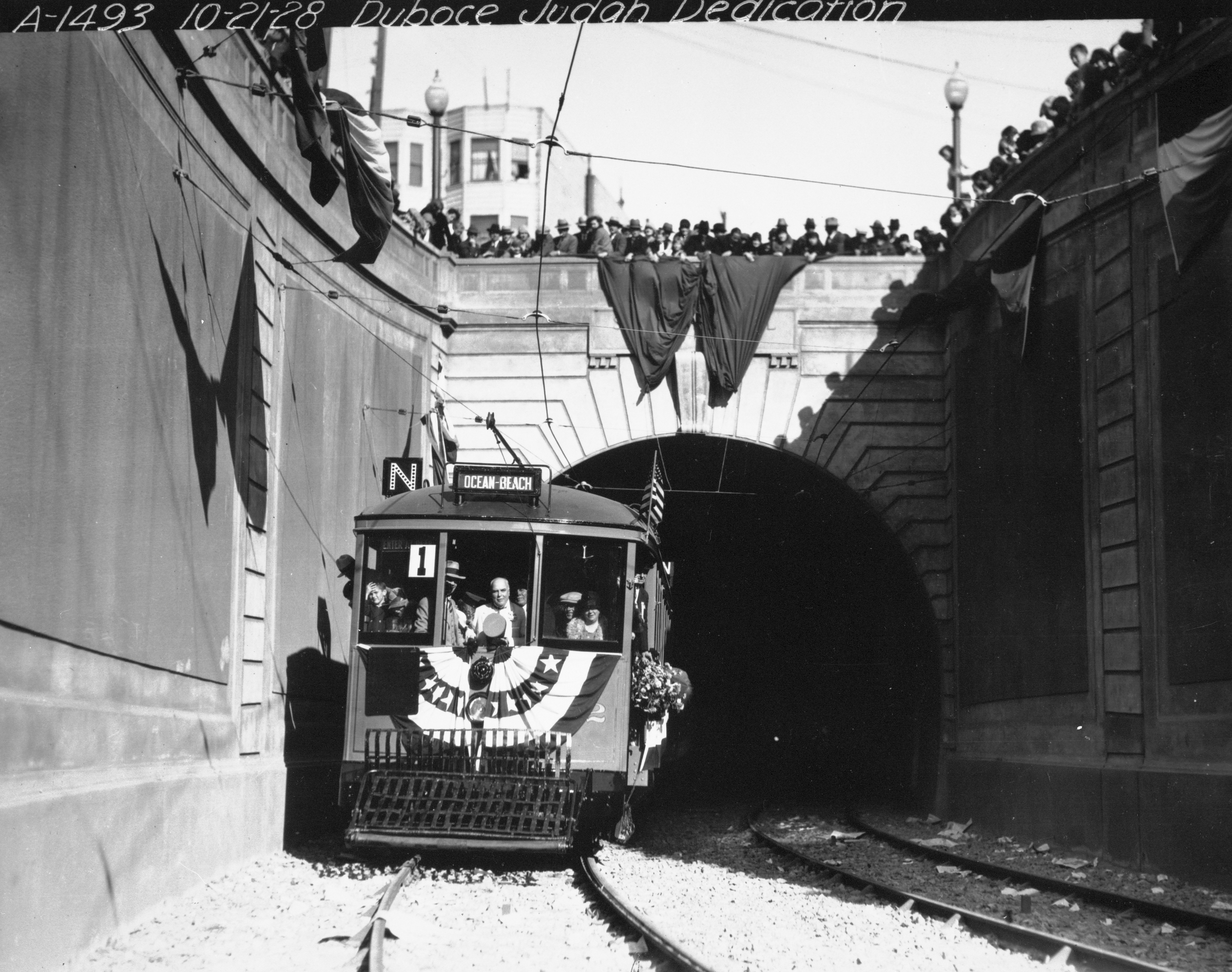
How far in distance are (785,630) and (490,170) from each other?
38.0m

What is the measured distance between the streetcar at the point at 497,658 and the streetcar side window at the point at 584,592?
12 mm

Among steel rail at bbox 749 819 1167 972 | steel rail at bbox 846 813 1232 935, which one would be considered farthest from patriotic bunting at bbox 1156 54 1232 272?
steel rail at bbox 749 819 1167 972

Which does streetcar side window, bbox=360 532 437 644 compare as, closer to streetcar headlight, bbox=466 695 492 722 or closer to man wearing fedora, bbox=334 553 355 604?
man wearing fedora, bbox=334 553 355 604

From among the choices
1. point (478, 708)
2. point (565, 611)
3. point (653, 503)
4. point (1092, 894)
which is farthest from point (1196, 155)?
point (478, 708)

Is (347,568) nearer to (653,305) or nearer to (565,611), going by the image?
(565,611)

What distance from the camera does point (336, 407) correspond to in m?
16.5

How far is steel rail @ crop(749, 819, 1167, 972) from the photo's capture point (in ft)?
26.1

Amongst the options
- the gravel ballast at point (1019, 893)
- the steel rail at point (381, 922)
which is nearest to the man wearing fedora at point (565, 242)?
the gravel ballast at point (1019, 893)

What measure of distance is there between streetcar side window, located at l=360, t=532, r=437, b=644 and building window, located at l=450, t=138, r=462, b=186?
178 ft

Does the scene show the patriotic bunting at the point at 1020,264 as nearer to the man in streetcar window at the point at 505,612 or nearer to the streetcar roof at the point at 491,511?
the streetcar roof at the point at 491,511

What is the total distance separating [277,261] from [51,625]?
6.83m

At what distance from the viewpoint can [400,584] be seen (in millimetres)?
12734

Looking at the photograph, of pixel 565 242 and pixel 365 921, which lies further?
pixel 565 242

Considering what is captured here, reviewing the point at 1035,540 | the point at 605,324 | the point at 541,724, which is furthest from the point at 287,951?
the point at 605,324
